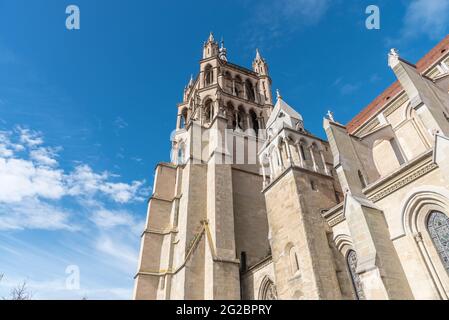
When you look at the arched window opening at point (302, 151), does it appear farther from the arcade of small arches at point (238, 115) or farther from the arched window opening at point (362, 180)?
the arcade of small arches at point (238, 115)

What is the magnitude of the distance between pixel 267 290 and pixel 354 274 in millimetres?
4378

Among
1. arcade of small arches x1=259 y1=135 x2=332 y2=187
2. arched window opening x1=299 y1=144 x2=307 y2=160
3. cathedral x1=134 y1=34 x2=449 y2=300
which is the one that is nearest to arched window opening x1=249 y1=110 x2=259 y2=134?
cathedral x1=134 y1=34 x2=449 y2=300

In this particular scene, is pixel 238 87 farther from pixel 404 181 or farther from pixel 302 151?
pixel 404 181

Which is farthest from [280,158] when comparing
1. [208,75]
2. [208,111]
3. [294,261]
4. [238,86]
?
[208,75]

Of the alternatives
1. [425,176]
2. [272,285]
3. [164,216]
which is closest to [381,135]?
[425,176]

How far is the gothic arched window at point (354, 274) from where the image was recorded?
869cm

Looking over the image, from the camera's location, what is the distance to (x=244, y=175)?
18516 millimetres

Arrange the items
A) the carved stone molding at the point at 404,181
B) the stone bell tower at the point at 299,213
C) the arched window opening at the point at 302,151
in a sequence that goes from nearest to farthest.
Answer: the carved stone molding at the point at 404,181, the stone bell tower at the point at 299,213, the arched window opening at the point at 302,151

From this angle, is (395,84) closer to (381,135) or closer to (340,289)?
(381,135)

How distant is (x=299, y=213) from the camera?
390 inches

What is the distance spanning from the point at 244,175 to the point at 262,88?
1479cm

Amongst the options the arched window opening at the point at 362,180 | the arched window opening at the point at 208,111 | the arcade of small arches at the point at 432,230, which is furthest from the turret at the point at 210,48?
the arcade of small arches at the point at 432,230

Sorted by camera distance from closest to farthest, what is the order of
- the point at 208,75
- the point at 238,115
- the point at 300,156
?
the point at 300,156
the point at 238,115
the point at 208,75

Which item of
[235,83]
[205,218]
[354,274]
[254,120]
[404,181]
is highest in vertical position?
[235,83]
